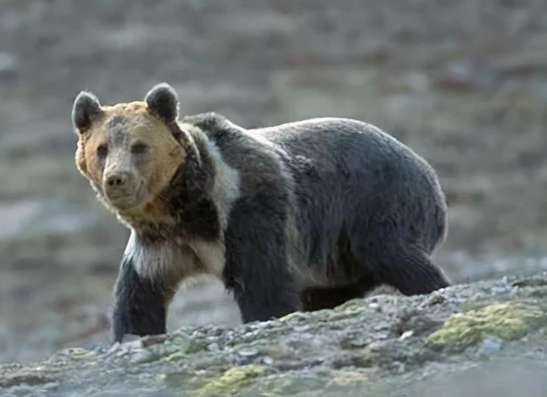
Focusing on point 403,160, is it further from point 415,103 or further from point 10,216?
point 415,103

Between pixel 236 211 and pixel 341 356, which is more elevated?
pixel 236 211

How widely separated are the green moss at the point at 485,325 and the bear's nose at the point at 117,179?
2697 mm

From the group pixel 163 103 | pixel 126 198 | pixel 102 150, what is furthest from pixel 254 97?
pixel 126 198

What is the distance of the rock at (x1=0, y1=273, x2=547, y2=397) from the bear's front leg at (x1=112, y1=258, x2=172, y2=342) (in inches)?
66.6

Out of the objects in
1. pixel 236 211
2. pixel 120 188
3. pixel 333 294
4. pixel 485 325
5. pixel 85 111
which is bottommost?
pixel 333 294

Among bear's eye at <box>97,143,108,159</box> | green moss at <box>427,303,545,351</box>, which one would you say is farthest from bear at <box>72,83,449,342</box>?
green moss at <box>427,303,545,351</box>

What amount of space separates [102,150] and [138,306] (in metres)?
0.97

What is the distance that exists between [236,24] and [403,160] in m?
30.4

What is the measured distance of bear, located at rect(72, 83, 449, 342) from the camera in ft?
39.0

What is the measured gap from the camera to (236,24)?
43406mm

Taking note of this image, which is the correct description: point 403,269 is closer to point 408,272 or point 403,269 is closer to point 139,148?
point 408,272

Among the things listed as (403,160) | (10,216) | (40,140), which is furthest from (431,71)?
(403,160)

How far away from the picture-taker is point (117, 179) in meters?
11.6

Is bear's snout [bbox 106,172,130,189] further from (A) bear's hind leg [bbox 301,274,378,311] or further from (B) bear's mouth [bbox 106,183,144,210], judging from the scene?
(A) bear's hind leg [bbox 301,274,378,311]
